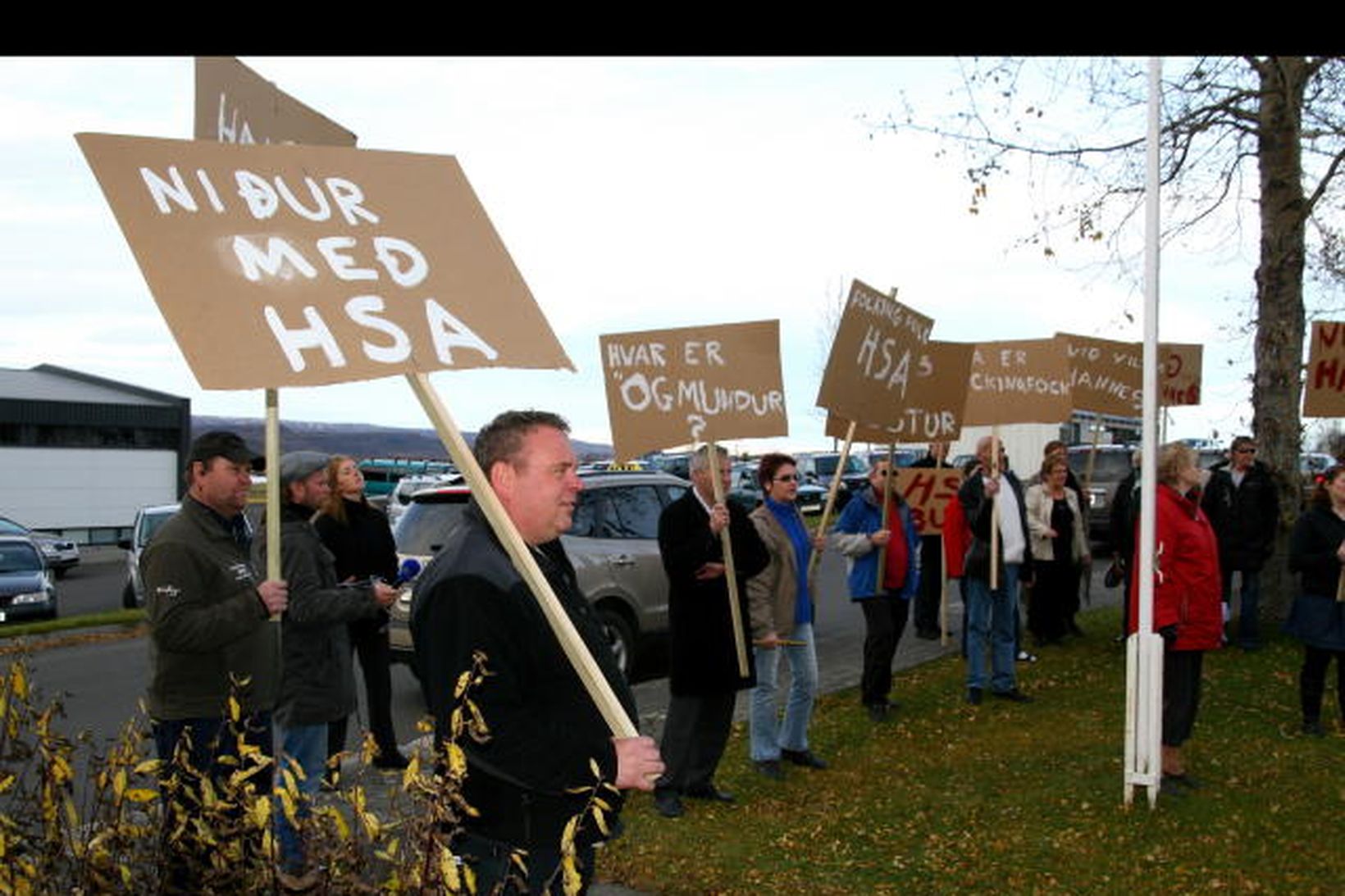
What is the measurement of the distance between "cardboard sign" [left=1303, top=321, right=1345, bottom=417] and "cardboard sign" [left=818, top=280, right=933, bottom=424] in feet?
11.1

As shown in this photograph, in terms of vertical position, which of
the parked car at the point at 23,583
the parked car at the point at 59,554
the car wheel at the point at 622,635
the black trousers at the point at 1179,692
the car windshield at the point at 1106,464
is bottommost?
the parked car at the point at 59,554

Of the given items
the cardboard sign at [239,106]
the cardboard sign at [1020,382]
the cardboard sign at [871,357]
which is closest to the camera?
the cardboard sign at [239,106]

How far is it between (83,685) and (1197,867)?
1023 centimetres

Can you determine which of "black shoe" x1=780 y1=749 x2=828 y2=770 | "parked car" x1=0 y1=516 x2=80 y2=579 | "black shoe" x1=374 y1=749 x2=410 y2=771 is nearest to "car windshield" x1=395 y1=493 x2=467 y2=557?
"black shoe" x1=374 y1=749 x2=410 y2=771

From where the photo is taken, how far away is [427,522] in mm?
11070

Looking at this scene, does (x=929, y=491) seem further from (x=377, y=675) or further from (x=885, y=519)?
(x=377, y=675)

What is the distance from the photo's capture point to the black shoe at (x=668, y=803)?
7.09 meters

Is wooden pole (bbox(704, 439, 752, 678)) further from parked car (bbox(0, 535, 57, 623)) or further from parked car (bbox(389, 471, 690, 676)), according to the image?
parked car (bbox(0, 535, 57, 623))

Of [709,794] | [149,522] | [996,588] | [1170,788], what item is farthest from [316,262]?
[149,522]

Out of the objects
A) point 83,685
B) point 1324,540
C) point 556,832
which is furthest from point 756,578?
point 83,685

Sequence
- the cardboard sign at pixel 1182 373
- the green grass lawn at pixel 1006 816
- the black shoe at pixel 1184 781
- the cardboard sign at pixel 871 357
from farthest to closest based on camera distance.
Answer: the cardboard sign at pixel 1182 373 → the cardboard sign at pixel 871 357 → the black shoe at pixel 1184 781 → the green grass lawn at pixel 1006 816

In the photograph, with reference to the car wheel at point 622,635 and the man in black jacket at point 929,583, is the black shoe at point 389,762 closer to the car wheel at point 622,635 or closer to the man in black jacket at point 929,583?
the car wheel at point 622,635

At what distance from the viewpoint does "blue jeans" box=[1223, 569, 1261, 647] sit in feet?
40.6

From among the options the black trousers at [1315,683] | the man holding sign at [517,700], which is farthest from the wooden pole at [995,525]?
the man holding sign at [517,700]
